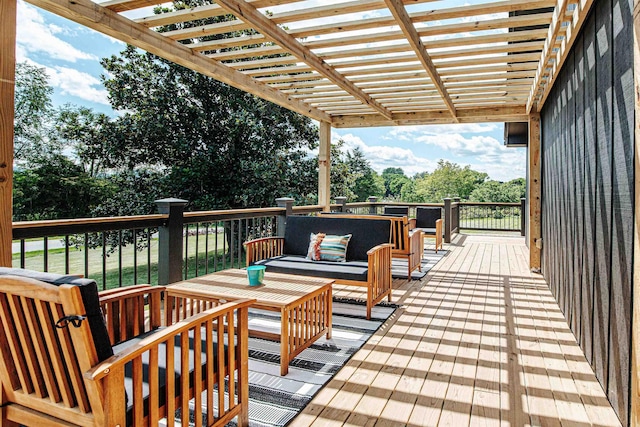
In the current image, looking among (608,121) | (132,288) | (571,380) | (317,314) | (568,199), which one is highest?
(608,121)

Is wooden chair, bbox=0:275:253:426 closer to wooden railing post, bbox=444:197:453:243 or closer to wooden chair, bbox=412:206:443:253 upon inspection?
wooden chair, bbox=412:206:443:253

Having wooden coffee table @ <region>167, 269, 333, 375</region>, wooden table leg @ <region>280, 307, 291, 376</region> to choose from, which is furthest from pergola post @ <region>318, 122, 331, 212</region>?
wooden table leg @ <region>280, 307, 291, 376</region>

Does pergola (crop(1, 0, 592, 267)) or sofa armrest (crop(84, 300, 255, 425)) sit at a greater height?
pergola (crop(1, 0, 592, 267))

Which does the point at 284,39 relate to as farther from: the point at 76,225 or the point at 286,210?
the point at 286,210

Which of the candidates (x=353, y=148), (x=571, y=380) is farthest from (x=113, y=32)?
(x=353, y=148)

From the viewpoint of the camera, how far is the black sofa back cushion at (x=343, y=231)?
447 centimetres

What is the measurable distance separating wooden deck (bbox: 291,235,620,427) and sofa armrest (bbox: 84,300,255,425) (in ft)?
Answer: 1.48

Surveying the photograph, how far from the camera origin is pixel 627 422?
1982mm

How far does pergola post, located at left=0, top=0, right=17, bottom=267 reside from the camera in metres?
2.18

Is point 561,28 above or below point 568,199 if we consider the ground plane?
above

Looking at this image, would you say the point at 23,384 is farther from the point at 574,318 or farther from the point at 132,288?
the point at 574,318

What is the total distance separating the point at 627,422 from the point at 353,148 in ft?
92.6

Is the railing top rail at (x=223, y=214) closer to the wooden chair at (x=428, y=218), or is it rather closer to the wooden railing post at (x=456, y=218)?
the wooden chair at (x=428, y=218)

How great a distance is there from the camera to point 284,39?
3738 millimetres
